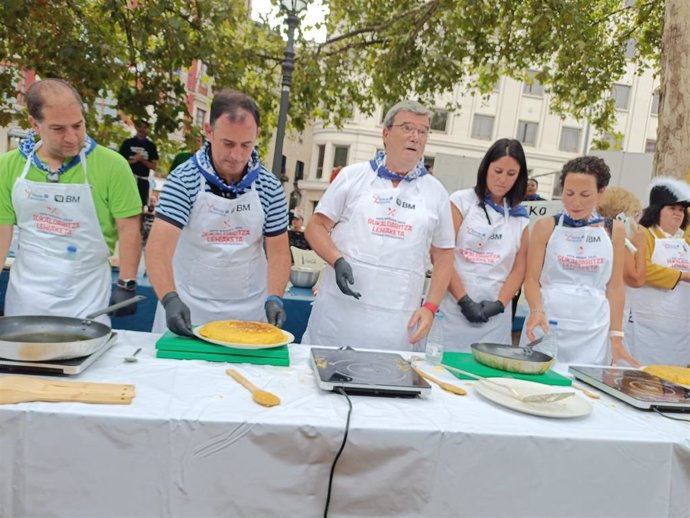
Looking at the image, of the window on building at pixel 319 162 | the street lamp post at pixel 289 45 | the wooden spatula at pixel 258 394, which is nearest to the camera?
the wooden spatula at pixel 258 394

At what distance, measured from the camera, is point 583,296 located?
2.61m

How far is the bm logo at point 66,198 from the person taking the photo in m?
2.11

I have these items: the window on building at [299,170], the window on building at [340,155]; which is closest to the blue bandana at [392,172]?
the window on building at [340,155]

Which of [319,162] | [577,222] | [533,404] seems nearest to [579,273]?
[577,222]

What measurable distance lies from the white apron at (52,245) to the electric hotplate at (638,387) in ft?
6.55

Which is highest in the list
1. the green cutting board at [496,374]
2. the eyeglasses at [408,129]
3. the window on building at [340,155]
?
the window on building at [340,155]

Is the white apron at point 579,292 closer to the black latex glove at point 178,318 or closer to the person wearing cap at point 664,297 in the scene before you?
the person wearing cap at point 664,297

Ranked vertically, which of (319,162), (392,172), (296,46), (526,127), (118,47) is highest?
(526,127)

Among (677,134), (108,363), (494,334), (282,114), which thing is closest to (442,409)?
(108,363)

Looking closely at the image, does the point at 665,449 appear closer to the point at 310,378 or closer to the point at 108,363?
the point at 310,378

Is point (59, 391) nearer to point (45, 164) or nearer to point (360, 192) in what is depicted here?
point (45, 164)

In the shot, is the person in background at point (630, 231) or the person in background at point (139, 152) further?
the person in background at point (139, 152)

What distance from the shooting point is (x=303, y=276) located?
3.89 m

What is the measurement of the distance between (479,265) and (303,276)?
60.5 inches
